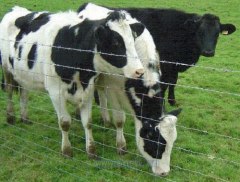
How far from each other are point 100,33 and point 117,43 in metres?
0.23

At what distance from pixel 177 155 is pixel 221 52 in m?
7.33

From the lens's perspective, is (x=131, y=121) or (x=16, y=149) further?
(x=131, y=121)

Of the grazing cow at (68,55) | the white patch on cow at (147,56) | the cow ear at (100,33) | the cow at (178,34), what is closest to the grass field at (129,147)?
the grazing cow at (68,55)

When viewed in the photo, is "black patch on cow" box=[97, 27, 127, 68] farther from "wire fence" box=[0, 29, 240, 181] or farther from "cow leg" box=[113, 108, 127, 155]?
"cow leg" box=[113, 108, 127, 155]

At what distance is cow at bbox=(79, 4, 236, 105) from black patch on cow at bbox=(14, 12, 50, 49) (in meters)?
2.31

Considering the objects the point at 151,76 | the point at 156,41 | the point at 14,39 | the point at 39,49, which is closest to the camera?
the point at 151,76

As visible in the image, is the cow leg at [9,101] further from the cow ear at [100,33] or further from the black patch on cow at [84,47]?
the cow ear at [100,33]

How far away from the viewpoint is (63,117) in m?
5.65

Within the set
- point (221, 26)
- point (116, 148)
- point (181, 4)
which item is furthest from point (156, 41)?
point (181, 4)

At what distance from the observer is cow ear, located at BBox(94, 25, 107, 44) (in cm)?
478

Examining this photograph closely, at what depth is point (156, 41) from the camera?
780cm

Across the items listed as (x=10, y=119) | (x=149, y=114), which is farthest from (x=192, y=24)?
(x=10, y=119)

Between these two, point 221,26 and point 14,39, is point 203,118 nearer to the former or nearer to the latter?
point 221,26

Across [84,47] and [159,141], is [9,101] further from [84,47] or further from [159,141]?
[159,141]
